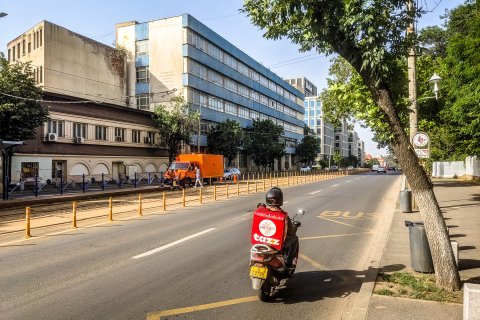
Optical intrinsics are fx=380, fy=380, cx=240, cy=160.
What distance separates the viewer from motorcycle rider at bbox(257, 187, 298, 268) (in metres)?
5.93

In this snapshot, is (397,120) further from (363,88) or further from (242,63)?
(242,63)

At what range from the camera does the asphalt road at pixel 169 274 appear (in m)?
5.32

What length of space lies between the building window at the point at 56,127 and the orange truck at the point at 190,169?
10541 mm

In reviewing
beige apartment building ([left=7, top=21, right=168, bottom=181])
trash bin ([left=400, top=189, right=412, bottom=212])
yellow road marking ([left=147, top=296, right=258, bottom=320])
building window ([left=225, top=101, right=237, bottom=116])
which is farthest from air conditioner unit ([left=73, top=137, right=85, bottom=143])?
yellow road marking ([left=147, top=296, right=258, bottom=320])

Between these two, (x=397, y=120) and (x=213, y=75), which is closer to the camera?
Answer: (x=397, y=120)

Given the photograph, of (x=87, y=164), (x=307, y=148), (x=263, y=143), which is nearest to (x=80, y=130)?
(x=87, y=164)

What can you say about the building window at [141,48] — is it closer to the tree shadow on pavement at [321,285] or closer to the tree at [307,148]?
the tree at [307,148]

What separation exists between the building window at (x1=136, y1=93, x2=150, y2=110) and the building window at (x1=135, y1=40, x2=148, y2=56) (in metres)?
6.37

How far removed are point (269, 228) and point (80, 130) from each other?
115 feet

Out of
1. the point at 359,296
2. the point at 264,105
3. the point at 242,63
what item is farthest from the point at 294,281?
the point at 264,105

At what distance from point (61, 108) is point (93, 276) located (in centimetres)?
3119

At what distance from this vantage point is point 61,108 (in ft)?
112

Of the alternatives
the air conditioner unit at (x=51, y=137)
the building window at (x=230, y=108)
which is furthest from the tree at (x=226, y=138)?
the air conditioner unit at (x=51, y=137)

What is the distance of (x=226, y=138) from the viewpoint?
5350 cm
